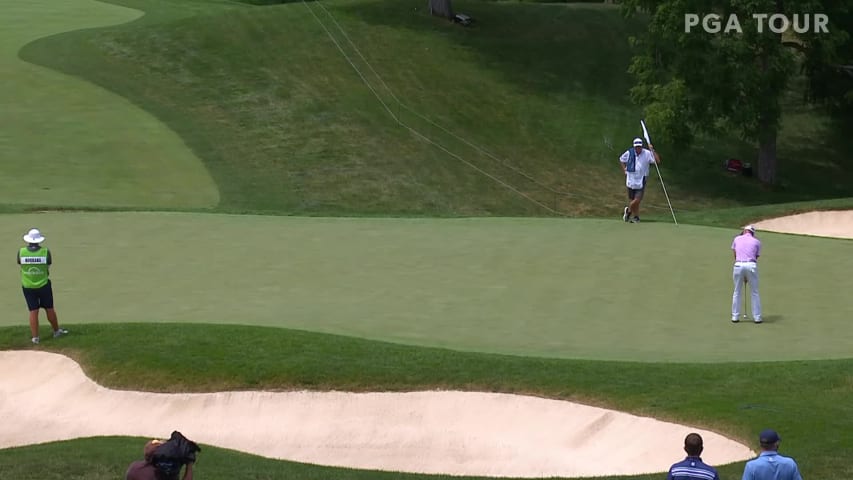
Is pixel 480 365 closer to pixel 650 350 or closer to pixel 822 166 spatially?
pixel 650 350

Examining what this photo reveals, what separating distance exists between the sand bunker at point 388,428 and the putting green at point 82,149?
→ 19.2m

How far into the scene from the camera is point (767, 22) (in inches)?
2035

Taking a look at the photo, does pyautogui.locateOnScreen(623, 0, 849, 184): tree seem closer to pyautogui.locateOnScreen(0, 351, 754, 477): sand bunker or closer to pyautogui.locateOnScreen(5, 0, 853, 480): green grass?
pyautogui.locateOnScreen(5, 0, 853, 480): green grass

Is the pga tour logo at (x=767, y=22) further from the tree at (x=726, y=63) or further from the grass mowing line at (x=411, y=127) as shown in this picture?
the grass mowing line at (x=411, y=127)

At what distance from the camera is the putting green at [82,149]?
4197 centimetres

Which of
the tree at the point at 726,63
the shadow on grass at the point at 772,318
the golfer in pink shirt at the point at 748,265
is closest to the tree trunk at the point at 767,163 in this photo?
the tree at the point at 726,63

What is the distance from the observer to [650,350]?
22.7 meters

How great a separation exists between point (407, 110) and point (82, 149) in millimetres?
13344

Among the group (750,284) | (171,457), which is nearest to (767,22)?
(750,284)

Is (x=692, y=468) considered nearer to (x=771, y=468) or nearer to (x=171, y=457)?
(x=771, y=468)

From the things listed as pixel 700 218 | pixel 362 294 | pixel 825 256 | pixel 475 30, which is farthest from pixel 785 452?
pixel 475 30

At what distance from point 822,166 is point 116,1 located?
33507 mm

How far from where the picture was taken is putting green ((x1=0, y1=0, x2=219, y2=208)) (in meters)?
42.0

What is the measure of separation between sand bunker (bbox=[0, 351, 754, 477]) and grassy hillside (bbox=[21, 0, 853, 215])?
21.8 m
